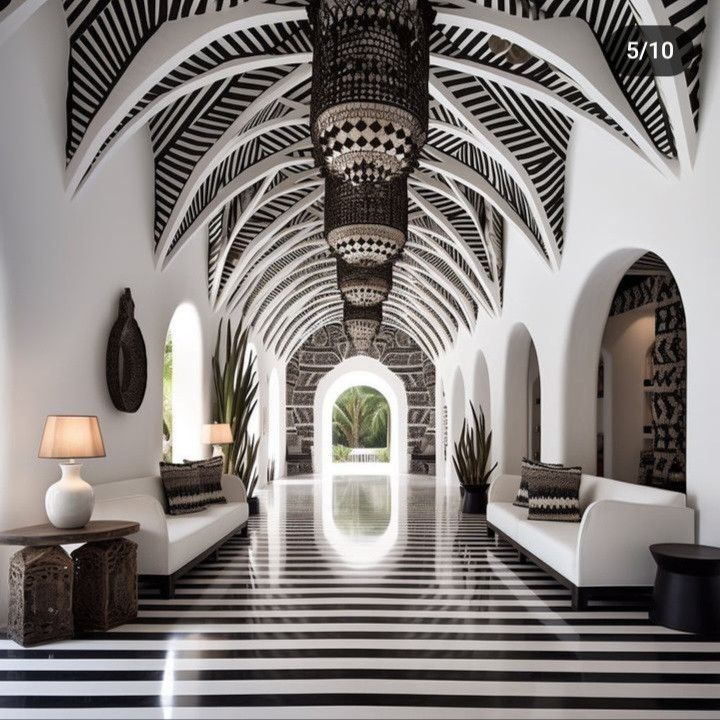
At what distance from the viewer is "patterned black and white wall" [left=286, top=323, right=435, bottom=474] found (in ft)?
71.7

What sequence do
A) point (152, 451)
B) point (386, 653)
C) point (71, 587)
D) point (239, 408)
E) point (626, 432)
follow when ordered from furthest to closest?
point (626, 432) → point (239, 408) → point (152, 451) → point (71, 587) → point (386, 653)

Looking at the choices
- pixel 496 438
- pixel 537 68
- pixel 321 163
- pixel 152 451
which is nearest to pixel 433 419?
pixel 496 438

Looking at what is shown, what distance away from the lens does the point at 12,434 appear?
4.71m

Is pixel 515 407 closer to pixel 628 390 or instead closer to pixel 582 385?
pixel 628 390

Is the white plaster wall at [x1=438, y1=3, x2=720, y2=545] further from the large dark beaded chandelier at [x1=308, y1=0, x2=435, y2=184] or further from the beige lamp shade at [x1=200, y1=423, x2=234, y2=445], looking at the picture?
the beige lamp shade at [x1=200, y1=423, x2=234, y2=445]

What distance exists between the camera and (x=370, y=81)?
4.02 m

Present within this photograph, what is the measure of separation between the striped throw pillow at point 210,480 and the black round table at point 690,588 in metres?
4.53

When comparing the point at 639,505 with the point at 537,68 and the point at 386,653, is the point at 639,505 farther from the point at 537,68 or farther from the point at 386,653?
the point at 537,68

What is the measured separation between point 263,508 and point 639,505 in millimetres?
7527

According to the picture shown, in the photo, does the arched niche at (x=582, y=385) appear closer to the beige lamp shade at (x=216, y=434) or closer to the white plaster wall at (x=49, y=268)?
the beige lamp shade at (x=216, y=434)

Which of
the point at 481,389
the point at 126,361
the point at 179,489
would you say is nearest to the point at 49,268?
the point at 126,361

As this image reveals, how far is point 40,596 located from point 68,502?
0.54 metres

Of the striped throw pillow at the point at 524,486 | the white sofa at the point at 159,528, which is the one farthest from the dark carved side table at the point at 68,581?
the striped throw pillow at the point at 524,486

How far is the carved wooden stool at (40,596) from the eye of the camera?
4172 millimetres
